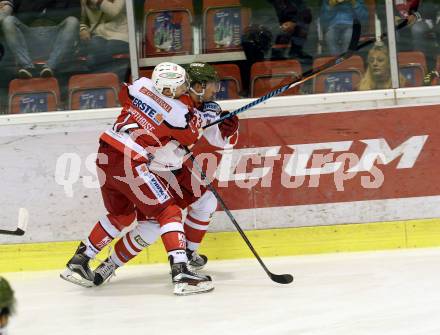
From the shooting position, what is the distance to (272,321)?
12.4ft

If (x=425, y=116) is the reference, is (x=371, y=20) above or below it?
above

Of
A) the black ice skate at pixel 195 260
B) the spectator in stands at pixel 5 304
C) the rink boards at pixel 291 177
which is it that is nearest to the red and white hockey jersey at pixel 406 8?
the rink boards at pixel 291 177

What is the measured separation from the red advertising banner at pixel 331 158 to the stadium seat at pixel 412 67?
15 cm

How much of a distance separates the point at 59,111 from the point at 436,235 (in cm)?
208

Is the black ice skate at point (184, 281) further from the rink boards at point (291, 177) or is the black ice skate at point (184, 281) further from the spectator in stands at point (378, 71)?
the spectator in stands at point (378, 71)

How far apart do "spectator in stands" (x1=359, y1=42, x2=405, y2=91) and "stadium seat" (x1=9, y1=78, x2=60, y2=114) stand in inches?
63.9

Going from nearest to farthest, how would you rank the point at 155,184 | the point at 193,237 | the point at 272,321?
the point at 272,321 → the point at 155,184 → the point at 193,237

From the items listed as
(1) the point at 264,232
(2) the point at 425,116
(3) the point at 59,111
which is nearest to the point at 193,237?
(1) the point at 264,232

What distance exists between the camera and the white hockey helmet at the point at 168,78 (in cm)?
441

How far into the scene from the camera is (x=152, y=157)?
4.59 m

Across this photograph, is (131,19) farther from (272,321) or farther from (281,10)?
Result: (272,321)

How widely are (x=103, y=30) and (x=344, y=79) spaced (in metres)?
1.30

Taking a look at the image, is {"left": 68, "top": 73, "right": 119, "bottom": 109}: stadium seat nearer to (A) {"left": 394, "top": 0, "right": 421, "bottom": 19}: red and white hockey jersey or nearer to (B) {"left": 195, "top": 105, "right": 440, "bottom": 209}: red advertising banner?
(B) {"left": 195, "top": 105, "right": 440, "bottom": 209}: red advertising banner

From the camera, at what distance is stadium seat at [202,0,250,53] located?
5.12 meters
